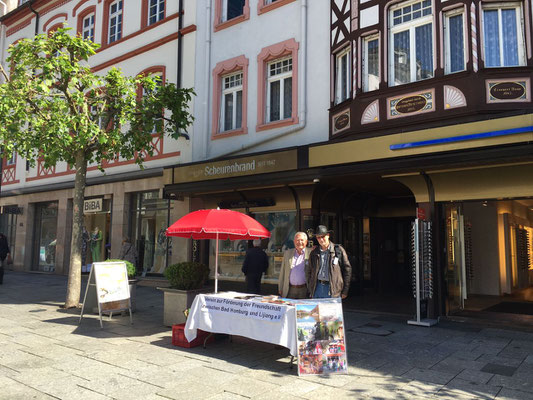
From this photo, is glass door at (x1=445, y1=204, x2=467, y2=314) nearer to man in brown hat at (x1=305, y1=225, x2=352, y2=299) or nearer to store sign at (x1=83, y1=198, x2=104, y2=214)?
man in brown hat at (x1=305, y1=225, x2=352, y2=299)

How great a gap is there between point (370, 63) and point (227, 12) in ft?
20.6

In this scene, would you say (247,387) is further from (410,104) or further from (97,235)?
(97,235)

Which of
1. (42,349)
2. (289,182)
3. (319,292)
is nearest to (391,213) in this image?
(289,182)

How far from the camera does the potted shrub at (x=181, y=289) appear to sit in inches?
329

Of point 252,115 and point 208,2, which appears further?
point 208,2

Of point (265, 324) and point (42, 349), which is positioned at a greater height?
point (265, 324)

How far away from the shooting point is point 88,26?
19391 mm

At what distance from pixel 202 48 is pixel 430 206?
9294 mm

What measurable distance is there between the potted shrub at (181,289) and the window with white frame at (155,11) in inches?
449

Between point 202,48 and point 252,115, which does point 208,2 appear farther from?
point 252,115

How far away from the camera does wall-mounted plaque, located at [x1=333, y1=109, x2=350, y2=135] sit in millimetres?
10750

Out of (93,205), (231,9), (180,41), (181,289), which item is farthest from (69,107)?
(93,205)

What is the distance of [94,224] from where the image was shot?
18344 millimetres

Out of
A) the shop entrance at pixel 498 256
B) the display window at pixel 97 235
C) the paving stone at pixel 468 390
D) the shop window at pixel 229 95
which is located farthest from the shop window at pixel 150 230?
the paving stone at pixel 468 390
